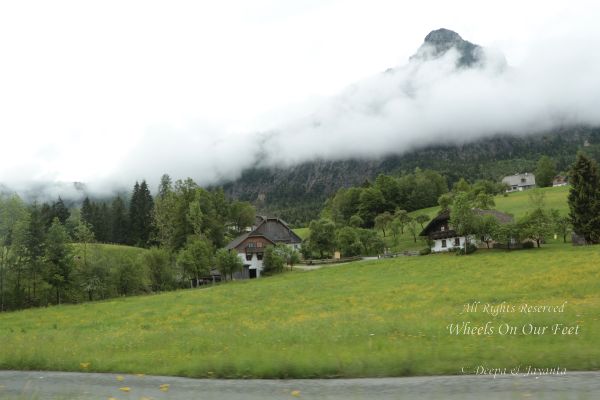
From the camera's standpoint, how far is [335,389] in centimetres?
1121

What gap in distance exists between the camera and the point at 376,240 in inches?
3740

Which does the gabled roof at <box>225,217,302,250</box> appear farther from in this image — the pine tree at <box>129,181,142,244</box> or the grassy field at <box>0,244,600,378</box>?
the grassy field at <box>0,244,600,378</box>

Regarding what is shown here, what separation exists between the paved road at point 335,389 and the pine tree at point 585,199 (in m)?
63.6

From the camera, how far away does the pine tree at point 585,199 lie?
217 feet

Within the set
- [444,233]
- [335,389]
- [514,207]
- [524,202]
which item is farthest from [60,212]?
[335,389]

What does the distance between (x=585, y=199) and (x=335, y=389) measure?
6917 centimetres

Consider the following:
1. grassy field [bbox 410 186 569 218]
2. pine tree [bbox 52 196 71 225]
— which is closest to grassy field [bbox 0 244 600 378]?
grassy field [bbox 410 186 569 218]

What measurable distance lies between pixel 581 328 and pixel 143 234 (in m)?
127

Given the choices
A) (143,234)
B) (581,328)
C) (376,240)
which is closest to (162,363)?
(581,328)

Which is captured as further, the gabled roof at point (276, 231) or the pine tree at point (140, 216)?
the pine tree at point (140, 216)

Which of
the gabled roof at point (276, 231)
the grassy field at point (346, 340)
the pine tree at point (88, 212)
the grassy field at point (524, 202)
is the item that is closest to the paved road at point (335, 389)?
the grassy field at point (346, 340)

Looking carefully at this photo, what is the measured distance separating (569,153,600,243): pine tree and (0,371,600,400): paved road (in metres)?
63.6

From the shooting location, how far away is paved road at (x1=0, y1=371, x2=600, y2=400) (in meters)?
10.1

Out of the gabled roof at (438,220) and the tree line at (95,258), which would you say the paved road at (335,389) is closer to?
the tree line at (95,258)
